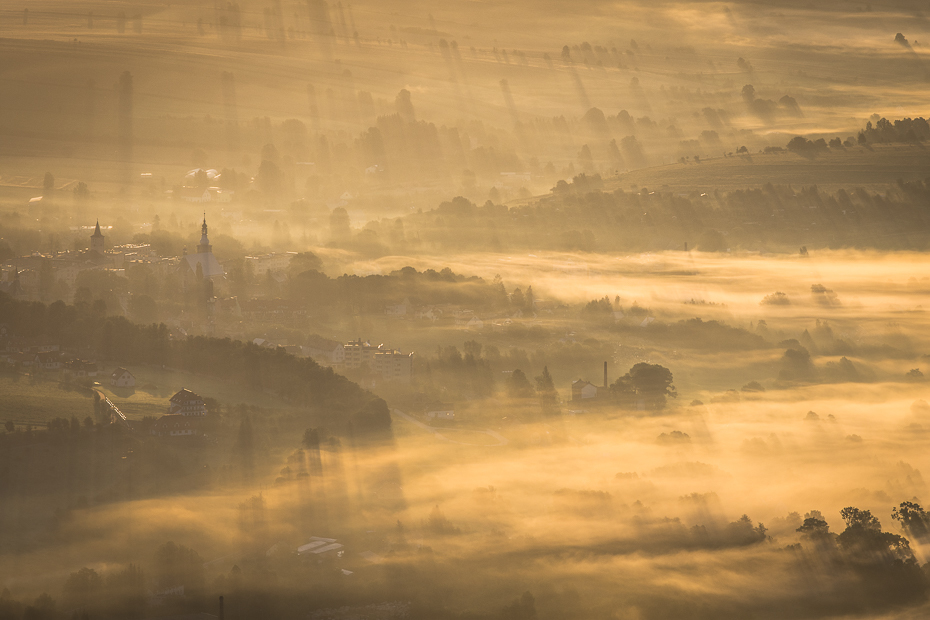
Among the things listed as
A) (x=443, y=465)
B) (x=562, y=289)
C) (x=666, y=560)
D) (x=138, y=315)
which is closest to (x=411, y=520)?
(x=443, y=465)

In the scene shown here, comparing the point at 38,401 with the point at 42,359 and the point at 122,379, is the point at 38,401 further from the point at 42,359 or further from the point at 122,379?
the point at 42,359

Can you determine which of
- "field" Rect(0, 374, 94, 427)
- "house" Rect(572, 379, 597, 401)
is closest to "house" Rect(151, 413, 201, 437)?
"field" Rect(0, 374, 94, 427)

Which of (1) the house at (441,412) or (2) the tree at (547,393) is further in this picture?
(2) the tree at (547,393)

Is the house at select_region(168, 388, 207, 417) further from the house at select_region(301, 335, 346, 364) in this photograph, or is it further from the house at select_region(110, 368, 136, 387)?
the house at select_region(301, 335, 346, 364)

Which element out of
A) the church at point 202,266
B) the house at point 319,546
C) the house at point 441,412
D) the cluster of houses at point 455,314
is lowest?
the house at point 319,546

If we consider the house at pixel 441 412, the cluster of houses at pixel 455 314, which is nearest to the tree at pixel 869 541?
the house at pixel 441 412

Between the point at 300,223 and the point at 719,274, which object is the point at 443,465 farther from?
the point at 300,223

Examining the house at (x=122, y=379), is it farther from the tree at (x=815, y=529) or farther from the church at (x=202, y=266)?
the tree at (x=815, y=529)
